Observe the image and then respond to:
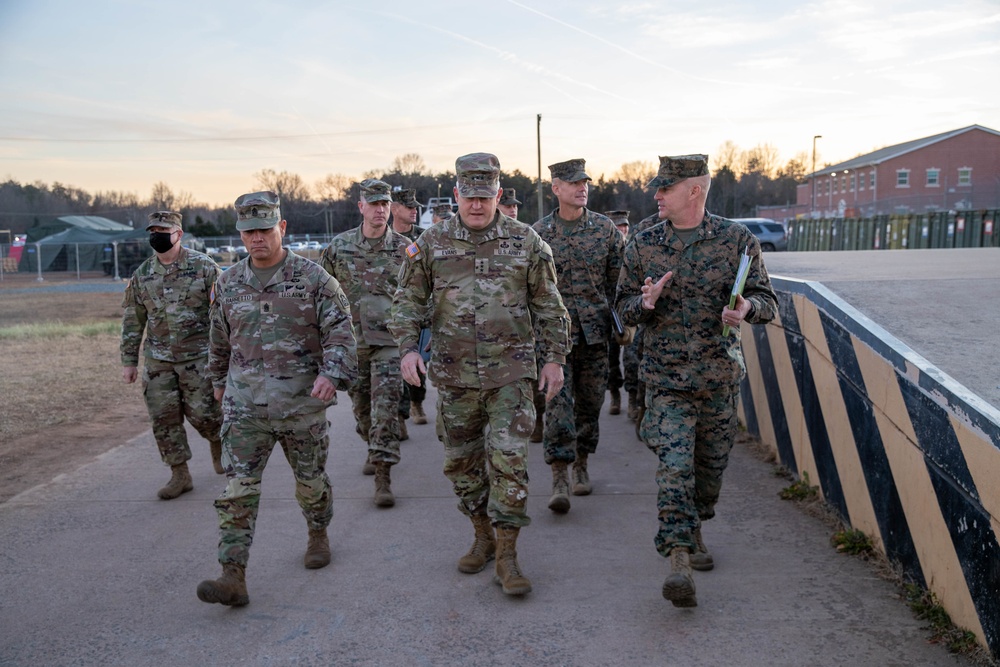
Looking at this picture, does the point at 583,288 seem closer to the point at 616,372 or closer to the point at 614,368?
the point at 614,368

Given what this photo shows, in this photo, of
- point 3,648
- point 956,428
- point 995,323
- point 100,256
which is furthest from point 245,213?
point 100,256

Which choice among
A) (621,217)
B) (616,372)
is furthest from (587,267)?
(621,217)

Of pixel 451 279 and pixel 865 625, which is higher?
pixel 451 279

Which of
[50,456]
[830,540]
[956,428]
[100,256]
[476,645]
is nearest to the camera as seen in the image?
[956,428]

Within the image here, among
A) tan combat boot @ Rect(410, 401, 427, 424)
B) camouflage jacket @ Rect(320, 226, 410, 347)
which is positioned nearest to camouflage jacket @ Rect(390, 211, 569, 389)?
camouflage jacket @ Rect(320, 226, 410, 347)

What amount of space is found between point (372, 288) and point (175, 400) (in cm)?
169

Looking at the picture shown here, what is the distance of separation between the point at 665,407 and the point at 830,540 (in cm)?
137

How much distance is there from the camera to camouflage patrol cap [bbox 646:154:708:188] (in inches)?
175

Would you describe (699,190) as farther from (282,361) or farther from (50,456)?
(50,456)

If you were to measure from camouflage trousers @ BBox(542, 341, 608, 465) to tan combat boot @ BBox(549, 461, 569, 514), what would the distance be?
0.25 feet

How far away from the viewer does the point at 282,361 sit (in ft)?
15.3

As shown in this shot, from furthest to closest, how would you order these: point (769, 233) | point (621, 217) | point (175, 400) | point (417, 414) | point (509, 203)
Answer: point (769, 233) → point (621, 217) → point (509, 203) → point (417, 414) → point (175, 400)

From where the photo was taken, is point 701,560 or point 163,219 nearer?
point 701,560

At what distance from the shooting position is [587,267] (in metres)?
6.27
